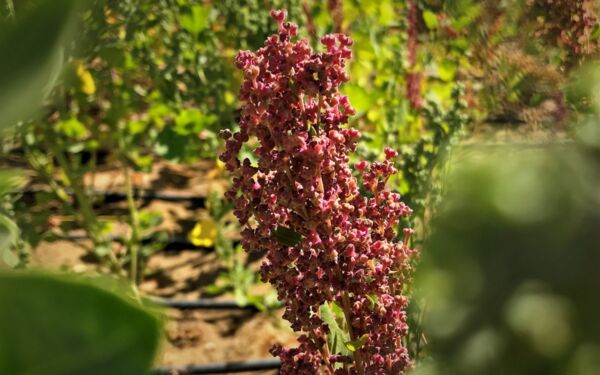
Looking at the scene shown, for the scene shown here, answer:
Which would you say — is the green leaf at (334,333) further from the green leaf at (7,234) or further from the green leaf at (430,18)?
the green leaf at (430,18)

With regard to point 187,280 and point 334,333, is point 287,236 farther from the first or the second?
point 187,280

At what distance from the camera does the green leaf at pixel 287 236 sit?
0.83 meters

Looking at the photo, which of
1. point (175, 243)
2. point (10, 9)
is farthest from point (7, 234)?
point (175, 243)

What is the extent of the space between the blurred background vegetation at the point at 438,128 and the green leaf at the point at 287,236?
0.15m

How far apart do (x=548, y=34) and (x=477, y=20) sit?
15.5 inches

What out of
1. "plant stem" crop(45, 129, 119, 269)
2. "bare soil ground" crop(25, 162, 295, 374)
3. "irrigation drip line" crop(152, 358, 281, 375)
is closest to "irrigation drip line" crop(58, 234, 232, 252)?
"bare soil ground" crop(25, 162, 295, 374)

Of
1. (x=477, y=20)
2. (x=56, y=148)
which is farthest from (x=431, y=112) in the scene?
(x=56, y=148)

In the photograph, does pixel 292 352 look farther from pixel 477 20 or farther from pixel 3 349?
pixel 477 20

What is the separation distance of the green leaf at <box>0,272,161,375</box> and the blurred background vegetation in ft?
0.16

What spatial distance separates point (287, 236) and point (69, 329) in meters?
0.61

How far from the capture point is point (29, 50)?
195 mm

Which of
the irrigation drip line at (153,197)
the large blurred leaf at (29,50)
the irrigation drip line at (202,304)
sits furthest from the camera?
the irrigation drip line at (153,197)

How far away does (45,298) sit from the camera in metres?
0.21

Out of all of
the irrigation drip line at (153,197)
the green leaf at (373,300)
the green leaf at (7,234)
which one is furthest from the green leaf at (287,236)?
the irrigation drip line at (153,197)
